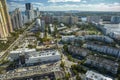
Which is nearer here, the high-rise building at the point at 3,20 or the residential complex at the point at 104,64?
the residential complex at the point at 104,64

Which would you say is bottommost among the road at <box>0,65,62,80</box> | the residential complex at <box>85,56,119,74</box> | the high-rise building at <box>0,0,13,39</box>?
the road at <box>0,65,62,80</box>

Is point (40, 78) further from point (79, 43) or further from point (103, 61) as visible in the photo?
point (79, 43)

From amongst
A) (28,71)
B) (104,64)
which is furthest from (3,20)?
(104,64)

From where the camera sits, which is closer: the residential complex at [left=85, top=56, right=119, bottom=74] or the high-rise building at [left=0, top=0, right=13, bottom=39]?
the residential complex at [left=85, top=56, right=119, bottom=74]

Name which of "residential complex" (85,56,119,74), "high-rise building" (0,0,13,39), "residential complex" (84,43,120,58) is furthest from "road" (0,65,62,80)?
"high-rise building" (0,0,13,39)

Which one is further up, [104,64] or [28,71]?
[104,64]

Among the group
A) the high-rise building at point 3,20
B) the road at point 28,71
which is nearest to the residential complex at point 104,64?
the road at point 28,71

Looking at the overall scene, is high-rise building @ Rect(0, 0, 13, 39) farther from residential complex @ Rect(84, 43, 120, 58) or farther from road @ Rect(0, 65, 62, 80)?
residential complex @ Rect(84, 43, 120, 58)

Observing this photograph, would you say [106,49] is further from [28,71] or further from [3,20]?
[3,20]

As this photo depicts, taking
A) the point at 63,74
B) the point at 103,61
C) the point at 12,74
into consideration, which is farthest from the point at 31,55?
the point at 103,61

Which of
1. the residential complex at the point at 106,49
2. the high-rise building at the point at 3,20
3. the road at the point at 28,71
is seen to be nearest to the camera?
the road at the point at 28,71

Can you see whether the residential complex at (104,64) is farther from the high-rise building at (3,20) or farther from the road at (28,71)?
the high-rise building at (3,20)
